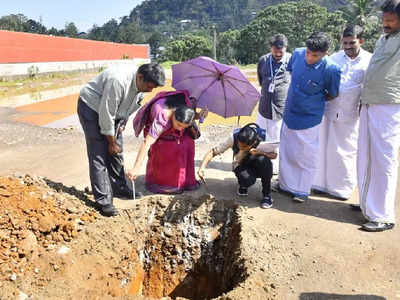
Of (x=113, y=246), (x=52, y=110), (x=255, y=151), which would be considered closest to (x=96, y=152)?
(x=113, y=246)

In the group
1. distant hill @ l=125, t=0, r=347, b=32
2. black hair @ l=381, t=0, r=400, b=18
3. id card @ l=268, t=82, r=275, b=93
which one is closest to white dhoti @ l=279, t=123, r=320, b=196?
id card @ l=268, t=82, r=275, b=93

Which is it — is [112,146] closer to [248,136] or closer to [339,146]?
[248,136]

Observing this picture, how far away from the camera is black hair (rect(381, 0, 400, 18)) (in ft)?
11.2

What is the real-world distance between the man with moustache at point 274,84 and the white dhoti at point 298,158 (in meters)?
0.55

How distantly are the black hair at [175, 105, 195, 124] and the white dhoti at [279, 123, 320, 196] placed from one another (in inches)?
48.3

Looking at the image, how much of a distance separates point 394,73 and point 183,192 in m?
2.67

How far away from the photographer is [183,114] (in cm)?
420

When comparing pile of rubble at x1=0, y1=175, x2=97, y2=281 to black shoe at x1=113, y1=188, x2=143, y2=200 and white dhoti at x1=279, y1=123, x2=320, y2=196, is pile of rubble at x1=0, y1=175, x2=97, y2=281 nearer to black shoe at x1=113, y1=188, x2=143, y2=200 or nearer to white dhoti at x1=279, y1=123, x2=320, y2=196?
black shoe at x1=113, y1=188, x2=143, y2=200

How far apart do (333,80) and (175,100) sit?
1.79m

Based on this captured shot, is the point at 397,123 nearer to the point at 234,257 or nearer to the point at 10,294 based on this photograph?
the point at 234,257

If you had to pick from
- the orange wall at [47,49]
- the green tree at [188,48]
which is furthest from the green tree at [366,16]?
the orange wall at [47,49]

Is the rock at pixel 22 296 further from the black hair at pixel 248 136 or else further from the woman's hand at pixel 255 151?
the woman's hand at pixel 255 151

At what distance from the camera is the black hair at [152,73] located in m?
3.65

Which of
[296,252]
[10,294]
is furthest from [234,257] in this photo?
[10,294]
